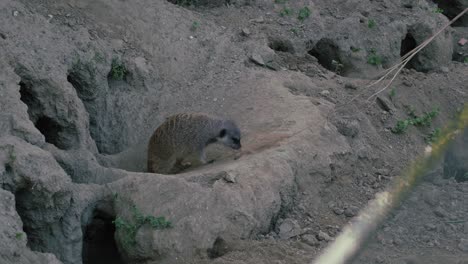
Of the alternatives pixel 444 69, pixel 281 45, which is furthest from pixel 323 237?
Answer: pixel 444 69

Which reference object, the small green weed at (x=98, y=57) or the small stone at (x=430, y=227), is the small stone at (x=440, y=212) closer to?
the small stone at (x=430, y=227)

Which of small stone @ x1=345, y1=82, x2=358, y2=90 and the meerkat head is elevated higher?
small stone @ x1=345, y1=82, x2=358, y2=90

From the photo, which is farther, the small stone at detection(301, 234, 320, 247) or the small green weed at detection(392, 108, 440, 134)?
the small green weed at detection(392, 108, 440, 134)

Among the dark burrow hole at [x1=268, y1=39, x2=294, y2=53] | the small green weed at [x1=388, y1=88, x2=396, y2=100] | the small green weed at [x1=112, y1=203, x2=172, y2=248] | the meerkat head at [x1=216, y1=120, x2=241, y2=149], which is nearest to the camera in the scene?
the small green weed at [x1=112, y1=203, x2=172, y2=248]

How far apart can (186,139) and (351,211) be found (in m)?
1.47

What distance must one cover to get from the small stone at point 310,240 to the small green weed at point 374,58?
3.01 m

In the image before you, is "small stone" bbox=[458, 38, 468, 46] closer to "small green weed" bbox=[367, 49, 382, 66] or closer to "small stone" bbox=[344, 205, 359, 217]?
"small green weed" bbox=[367, 49, 382, 66]

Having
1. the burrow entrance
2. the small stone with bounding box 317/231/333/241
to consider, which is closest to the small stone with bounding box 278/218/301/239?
the small stone with bounding box 317/231/333/241

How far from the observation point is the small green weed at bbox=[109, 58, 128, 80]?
591 centimetres

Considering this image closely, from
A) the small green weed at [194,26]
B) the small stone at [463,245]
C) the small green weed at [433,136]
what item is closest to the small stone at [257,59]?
the small green weed at [194,26]

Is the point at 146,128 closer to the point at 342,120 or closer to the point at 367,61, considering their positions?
the point at 342,120

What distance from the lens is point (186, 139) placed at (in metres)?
5.82

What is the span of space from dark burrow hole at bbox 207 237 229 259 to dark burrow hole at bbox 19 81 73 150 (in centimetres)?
138

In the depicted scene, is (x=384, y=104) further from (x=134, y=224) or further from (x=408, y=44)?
(x=134, y=224)
